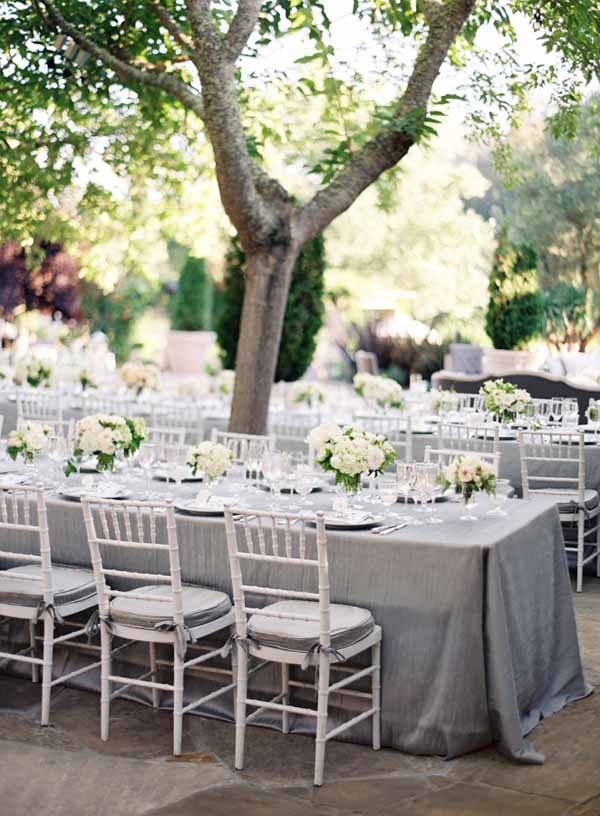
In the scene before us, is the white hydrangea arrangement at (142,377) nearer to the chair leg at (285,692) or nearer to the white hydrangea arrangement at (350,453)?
the white hydrangea arrangement at (350,453)

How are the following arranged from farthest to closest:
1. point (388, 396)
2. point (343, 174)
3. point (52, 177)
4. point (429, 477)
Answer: point (388, 396) → point (52, 177) → point (343, 174) → point (429, 477)

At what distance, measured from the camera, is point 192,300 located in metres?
21.9

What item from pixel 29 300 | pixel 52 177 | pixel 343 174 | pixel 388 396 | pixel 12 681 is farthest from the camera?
pixel 29 300

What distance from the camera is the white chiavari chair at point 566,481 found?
7.30 meters

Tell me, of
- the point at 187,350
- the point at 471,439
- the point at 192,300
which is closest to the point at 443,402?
the point at 471,439

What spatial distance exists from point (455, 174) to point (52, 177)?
17.2 m

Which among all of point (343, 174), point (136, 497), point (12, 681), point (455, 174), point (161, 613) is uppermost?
point (455, 174)

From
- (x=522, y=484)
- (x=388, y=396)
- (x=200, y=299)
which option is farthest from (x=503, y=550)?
(x=200, y=299)

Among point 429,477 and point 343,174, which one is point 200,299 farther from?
point 429,477

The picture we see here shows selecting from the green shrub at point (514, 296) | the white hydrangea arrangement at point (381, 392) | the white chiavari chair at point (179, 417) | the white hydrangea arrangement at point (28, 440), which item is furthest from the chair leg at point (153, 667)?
the green shrub at point (514, 296)

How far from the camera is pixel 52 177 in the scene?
8.61 m

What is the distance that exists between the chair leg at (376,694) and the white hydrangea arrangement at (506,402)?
4.25 m

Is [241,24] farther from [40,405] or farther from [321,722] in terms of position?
[321,722]

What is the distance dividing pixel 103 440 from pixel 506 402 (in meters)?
3.87
